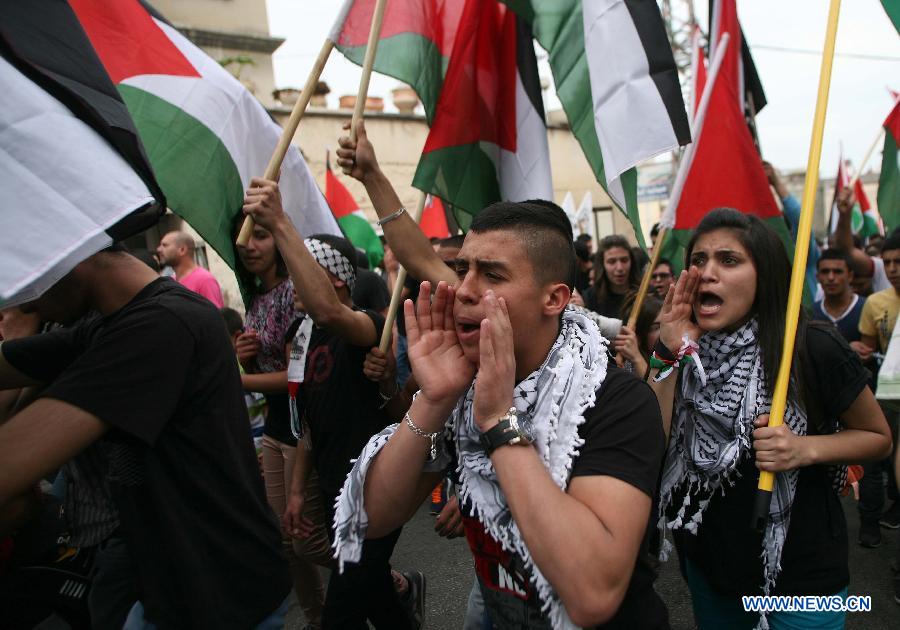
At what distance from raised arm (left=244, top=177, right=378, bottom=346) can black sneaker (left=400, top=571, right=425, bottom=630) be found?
127 centimetres

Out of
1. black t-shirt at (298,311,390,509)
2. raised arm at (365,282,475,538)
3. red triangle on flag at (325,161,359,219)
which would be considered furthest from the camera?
red triangle on flag at (325,161,359,219)

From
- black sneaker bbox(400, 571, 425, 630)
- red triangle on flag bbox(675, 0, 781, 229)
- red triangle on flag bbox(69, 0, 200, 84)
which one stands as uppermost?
red triangle on flag bbox(69, 0, 200, 84)

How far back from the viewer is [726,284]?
2184 millimetres

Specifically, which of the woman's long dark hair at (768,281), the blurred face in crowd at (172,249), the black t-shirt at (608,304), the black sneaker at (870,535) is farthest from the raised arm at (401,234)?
the blurred face in crowd at (172,249)

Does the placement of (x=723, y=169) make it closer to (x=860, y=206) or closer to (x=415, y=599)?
(x=415, y=599)

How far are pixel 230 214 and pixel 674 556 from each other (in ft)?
11.4

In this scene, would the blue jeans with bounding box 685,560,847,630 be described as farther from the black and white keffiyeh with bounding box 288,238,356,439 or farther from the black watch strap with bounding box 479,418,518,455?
the black and white keffiyeh with bounding box 288,238,356,439

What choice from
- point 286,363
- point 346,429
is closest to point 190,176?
point 286,363

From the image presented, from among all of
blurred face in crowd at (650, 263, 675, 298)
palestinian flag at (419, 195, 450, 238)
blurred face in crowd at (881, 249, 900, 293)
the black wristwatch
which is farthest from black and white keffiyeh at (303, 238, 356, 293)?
palestinian flag at (419, 195, 450, 238)

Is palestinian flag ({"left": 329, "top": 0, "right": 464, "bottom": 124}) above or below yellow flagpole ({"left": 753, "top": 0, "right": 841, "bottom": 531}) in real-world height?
above

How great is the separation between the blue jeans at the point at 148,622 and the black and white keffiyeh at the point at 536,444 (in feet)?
1.79

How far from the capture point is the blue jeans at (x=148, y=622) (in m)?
1.85

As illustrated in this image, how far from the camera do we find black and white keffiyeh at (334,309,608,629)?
144 centimetres

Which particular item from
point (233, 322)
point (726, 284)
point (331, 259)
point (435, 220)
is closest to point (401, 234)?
point (331, 259)
